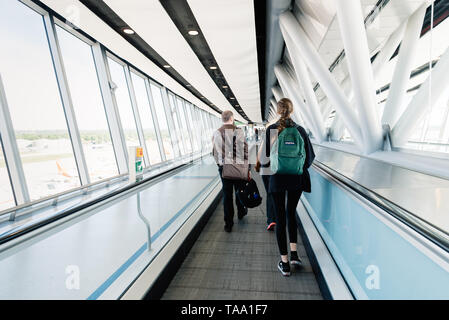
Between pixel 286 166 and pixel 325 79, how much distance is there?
131 inches

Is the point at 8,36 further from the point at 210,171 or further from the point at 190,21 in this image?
the point at 210,171

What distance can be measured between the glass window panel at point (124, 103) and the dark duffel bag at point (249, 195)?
21.9 ft

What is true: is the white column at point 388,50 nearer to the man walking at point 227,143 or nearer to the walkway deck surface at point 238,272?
the man walking at point 227,143

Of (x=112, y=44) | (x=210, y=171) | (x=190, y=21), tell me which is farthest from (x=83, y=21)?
(x=210, y=171)

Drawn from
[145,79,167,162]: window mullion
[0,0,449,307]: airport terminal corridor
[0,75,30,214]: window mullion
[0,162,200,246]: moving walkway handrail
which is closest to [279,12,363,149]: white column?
[0,0,449,307]: airport terminal corridor

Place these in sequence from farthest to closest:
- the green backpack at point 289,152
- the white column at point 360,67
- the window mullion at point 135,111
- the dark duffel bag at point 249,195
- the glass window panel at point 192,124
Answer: the glass window panel at point 192,124
the window mullion at point 135,111
the dark duffel bag at point 249,195
the white column at point 360,67
the green backpack at point 289,152

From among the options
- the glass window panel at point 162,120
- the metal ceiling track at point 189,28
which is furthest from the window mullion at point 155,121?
the metal ceiling track at point 189,28

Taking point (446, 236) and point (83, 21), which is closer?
point (446, 236)

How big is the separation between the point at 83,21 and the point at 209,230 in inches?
228

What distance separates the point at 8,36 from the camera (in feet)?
18.2

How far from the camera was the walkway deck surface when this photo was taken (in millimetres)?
2768

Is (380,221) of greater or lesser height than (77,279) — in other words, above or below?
above

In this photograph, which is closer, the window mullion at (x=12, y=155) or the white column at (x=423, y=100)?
the white column at (x=423, y=100)

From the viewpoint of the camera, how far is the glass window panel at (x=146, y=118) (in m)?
12.4
